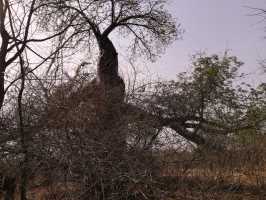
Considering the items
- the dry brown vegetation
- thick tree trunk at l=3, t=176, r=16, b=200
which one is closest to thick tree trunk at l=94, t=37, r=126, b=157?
the dry brown vegetation

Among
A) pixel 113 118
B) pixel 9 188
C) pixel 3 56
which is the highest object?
pixel 3 56

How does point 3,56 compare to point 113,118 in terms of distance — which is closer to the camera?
point 113,118

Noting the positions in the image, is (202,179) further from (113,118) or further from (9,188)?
(9,188)

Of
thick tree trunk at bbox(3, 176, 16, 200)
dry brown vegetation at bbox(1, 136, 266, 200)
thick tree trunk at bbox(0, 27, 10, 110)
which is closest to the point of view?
dry brown vegetation at bbox(1, 136, 266, 200)

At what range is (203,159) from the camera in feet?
24.6

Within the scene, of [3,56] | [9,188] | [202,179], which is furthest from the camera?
[3,56]

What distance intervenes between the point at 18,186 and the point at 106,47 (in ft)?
22.5

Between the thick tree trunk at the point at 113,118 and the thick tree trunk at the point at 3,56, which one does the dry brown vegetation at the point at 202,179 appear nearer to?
the thick tree trunk at the point at 113,118

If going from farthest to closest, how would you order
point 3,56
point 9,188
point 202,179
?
1. point 3,56
2. point 202,179
3. point 9,188

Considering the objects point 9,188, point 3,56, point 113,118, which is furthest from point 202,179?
point 3,56

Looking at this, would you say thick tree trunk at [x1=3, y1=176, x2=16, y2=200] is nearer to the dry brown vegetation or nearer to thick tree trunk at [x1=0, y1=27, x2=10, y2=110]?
the dry brown vegetation

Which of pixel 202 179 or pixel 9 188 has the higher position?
pixel 202 179

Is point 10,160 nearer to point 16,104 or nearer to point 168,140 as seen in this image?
point 16,104

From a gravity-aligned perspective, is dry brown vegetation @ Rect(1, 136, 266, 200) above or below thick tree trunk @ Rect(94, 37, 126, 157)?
below
